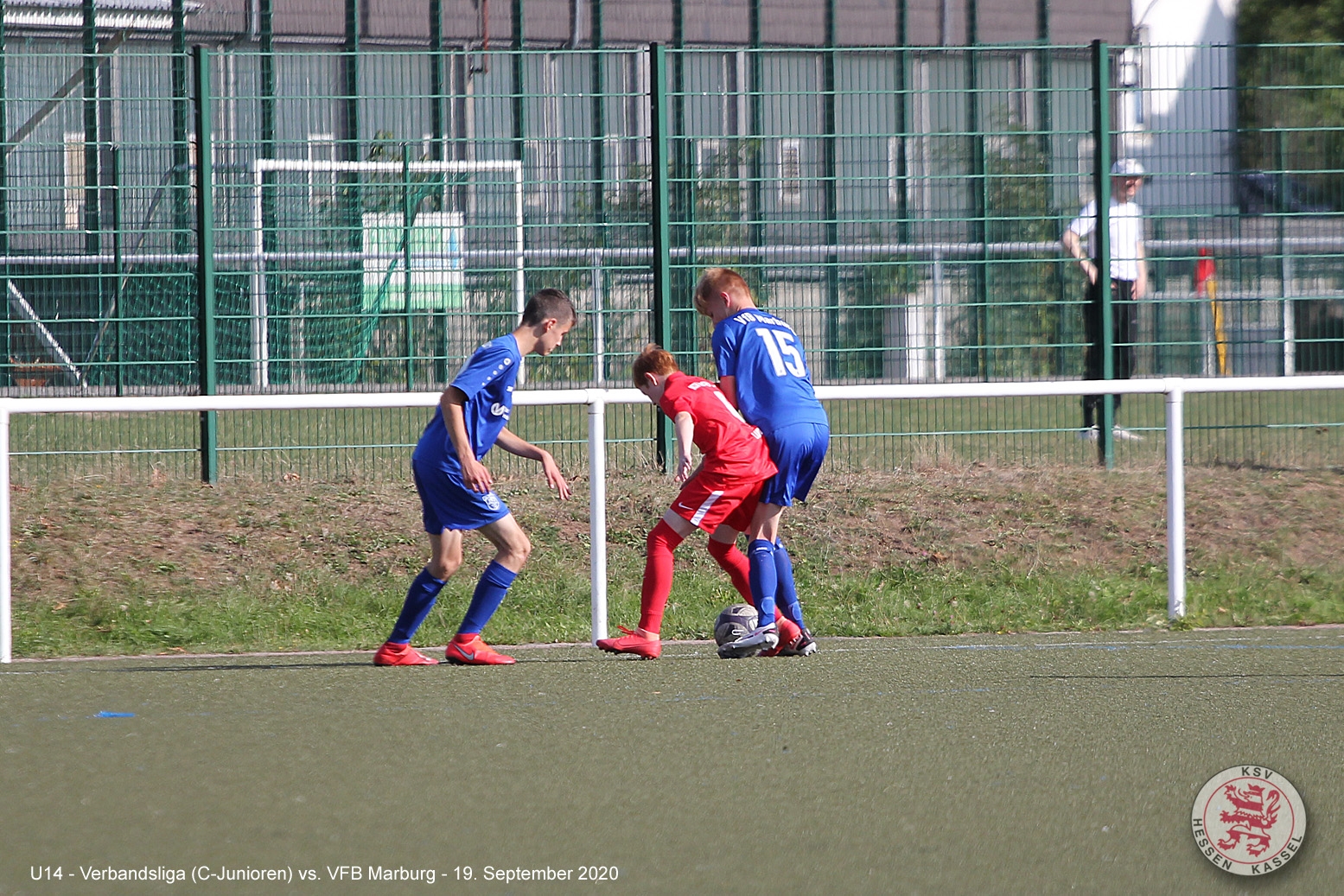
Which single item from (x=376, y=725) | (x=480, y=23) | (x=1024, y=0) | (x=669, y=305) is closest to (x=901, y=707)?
(x=376, y=725)

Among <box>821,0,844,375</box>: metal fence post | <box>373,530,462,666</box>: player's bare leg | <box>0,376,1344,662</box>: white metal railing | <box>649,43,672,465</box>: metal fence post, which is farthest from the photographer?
<box>821,0,844,375</box>: metal fence post

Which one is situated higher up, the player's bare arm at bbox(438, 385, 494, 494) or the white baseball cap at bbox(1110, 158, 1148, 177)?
the white baseball cap at bbox(1110, 158, 1148, 177)

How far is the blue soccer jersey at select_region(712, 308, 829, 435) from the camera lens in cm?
669

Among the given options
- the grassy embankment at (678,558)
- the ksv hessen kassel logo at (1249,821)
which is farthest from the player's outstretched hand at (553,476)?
the ksv hessen kassel logo at (1249,821)

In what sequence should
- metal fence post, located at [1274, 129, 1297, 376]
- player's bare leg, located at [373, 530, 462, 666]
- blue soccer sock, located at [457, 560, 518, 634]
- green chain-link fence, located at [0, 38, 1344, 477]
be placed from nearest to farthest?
1. player's bare leg, located at [373, 530, 462, 666]
2. blue soccer sock, located at [457, 560, 518, 634]
3. green chain-link fence, located at [0, 38, 1344, 477]
4. metal fence post, located at [1274, 129, 1297, 376]

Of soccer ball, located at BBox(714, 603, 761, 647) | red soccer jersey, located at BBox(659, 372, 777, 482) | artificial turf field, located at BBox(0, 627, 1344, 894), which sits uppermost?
red soccer jersey, located at BBox(659, 372, 777, 482)

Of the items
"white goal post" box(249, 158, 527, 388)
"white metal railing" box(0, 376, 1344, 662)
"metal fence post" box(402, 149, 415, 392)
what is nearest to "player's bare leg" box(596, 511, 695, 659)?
"white metal railing" box(0, 376, 1344, 662)

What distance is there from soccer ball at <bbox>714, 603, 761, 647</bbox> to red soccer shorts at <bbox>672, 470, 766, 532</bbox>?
1.21 feet

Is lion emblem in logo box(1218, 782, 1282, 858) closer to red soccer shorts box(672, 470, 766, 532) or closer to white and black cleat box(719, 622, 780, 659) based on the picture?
white and black cleat box(719, 622, 780, 659)

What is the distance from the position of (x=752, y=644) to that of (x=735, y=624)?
0.36 ft

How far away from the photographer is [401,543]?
8773 mm

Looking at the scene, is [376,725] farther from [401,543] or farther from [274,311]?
[274,311]

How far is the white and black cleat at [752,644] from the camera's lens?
645 centimetres

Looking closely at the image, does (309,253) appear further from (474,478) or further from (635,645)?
(635,645)
